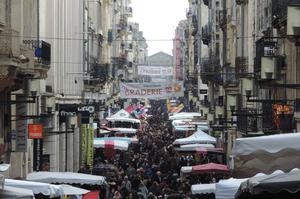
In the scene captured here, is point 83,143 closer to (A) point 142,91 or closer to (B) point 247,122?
(A) point 142,91

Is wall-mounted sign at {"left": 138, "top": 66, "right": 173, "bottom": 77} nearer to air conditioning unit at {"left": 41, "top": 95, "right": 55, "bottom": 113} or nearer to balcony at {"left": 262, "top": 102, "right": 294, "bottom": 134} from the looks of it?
air conditioning unit at {"left": 41, "top": 95, "right": 55, "bottom": 113}

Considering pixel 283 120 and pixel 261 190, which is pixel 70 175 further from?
pixel 261 190

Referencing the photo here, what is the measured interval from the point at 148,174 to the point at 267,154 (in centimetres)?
2336

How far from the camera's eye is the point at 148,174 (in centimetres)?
3484

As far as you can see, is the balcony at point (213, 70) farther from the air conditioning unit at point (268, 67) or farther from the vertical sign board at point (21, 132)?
the air conditioning unit at point (268, 67)

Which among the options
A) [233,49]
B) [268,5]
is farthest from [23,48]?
[233,49]

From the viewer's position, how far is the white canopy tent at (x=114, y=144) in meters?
40.3

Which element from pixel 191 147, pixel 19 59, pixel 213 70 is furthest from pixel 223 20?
pixel 19 59

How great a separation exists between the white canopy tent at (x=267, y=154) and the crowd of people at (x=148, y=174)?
6.98 metres

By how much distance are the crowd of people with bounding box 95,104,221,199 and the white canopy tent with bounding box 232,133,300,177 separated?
275 inches

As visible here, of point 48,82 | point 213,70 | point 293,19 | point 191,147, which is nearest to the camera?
point 293,19

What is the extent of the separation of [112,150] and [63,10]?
6688mm

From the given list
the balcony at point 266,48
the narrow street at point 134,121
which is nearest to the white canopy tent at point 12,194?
the narrow street at point 134,121

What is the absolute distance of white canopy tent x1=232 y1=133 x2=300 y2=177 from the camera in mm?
11414
